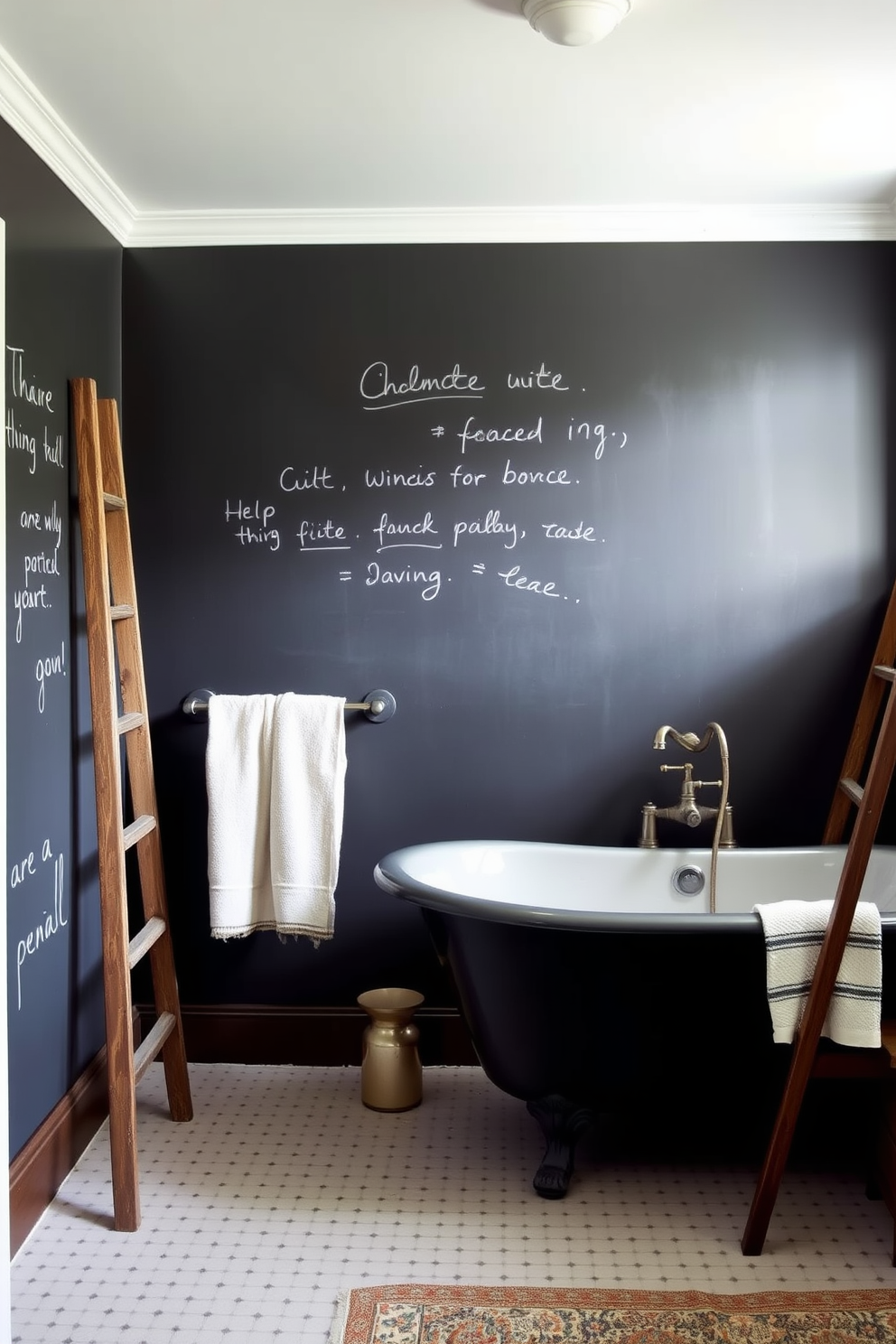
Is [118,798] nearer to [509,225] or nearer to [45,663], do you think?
[45,663]

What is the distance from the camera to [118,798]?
2594mm

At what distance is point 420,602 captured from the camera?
3248mm

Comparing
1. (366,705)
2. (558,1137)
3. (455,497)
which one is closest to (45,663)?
(366,705)

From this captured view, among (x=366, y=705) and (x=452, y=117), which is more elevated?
(x=452, y=117)

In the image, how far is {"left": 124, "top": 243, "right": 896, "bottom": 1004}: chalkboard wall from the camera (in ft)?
10.5

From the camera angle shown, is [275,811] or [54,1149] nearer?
[54,1149]

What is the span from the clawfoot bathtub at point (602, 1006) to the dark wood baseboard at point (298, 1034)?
64 centimetres

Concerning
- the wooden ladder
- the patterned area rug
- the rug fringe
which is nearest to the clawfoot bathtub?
the wooden ladder

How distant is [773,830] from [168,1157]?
1.82 metres

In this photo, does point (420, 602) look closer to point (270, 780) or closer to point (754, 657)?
point (270, 780)

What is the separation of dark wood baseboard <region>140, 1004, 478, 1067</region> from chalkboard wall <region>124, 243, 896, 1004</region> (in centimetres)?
17

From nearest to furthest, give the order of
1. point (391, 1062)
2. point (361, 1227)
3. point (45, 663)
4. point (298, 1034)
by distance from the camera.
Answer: point (361, 1227) → point (45, 663) → point (391, 1062) → point (298, 1034)

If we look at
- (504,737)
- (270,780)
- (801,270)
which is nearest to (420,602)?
(504,737)

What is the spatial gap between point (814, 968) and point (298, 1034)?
1.57 metres
